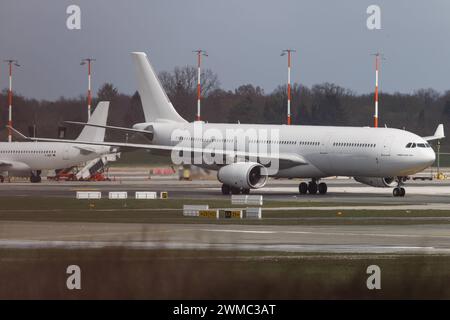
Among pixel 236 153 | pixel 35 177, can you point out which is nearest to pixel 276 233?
pixel 236 153

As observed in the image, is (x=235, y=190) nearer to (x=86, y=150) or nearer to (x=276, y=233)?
(x=86, y=150)

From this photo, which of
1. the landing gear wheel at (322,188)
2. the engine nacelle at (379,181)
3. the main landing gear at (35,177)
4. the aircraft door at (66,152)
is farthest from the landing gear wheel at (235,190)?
the main landing gear at (35,177)

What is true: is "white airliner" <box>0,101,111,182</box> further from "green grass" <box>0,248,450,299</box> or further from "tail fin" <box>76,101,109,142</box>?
"green grass" <box>0,248,450,299</box>

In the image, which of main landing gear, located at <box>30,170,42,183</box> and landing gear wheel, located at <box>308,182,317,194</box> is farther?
main landing gear, located at <box>30,170,42,183</box>

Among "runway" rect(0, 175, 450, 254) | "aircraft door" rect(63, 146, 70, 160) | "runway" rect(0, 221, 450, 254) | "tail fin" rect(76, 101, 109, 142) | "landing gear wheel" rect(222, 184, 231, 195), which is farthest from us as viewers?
"tail fin" rect(76, 101, 109, 142)

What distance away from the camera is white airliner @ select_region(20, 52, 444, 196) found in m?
73.2

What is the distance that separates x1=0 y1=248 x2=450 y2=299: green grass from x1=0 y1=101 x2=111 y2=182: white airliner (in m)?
75.9

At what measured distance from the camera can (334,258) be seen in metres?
A: 32.8

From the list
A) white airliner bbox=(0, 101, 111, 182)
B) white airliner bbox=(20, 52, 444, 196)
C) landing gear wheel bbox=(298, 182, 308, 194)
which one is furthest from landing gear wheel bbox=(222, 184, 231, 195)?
white airliner bbox=(0, 101, 111, 182)

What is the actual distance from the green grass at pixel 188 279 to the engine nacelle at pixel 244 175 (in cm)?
4456

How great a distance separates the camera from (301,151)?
77062 mm
